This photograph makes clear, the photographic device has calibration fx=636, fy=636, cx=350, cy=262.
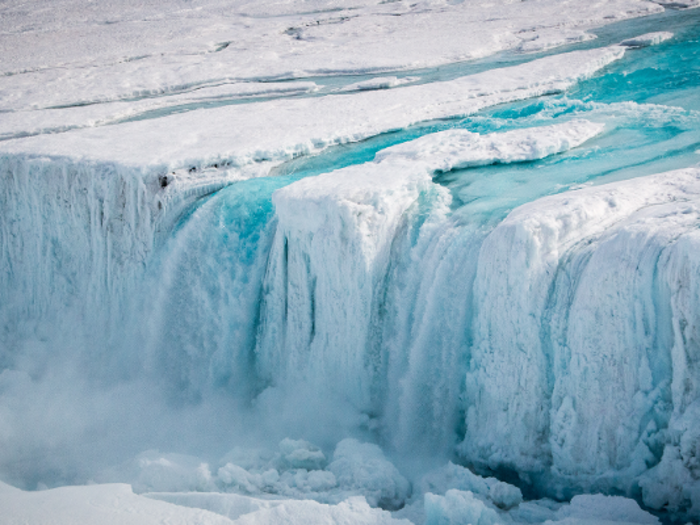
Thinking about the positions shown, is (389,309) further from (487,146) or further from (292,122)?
(292,122)

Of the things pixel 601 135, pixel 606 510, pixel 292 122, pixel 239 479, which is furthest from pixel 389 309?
pixel 292 122

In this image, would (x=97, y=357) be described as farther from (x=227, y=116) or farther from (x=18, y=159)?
(x=227, y=116)

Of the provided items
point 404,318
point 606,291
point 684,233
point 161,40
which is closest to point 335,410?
point 404,318

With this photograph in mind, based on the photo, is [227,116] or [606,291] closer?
[606,291]

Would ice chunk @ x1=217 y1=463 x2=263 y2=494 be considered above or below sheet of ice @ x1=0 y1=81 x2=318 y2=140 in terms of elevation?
below

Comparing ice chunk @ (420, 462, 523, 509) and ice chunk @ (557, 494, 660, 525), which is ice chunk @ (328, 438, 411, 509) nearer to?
ice chunk @ (420, 462, 523, 509)

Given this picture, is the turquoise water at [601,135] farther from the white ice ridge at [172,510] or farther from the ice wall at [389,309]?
the white ice ridge at [172,510]

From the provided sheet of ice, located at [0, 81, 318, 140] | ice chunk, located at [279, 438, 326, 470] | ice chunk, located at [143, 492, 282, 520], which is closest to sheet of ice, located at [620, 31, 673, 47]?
sheet of ice, located at [0, 81, 318, 140]
